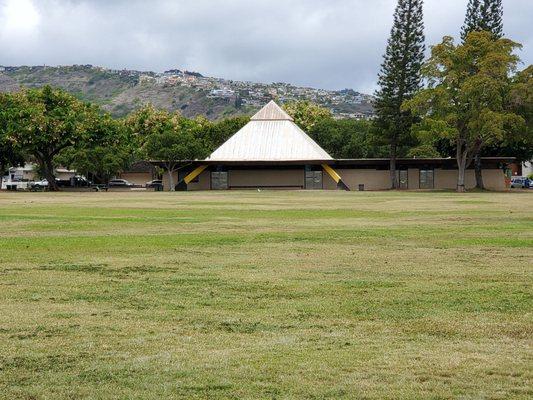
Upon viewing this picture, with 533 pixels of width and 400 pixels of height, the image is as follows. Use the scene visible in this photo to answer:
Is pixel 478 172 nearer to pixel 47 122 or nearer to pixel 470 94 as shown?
pixel 470 94

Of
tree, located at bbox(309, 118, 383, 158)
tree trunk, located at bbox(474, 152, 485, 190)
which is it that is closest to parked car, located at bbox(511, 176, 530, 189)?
tree, located at bbox(309, 118, 383, 158)

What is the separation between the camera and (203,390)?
654 centimetres

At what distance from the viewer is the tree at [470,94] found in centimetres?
6544

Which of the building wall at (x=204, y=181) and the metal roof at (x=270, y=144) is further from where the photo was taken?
the building wall at (x=204, y=181)

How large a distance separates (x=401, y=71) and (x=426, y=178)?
12145 millimetres

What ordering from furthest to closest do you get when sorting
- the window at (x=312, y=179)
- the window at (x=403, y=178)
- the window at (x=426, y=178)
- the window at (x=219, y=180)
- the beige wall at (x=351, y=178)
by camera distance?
the window at (x=219, y=180), the window at (x=312, y=179), the window at (x=403, y=178), the window at (x=426, y=178), the beige wall at (x=351, y=178)

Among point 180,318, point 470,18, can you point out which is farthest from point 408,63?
point 180,318

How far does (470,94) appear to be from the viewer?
2603 inches

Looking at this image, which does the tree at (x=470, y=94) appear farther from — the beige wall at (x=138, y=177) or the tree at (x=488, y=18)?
the beige wall at (x=138, y=177)

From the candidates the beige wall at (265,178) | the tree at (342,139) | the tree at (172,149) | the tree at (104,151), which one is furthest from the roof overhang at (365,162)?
the tree at (342,139)

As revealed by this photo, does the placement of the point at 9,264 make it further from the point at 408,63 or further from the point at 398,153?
the point at 398,153

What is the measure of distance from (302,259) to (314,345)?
25.9ft

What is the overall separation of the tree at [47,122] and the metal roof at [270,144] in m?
13.1

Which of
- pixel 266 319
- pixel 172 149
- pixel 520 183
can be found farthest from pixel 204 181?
pixel 266 319
